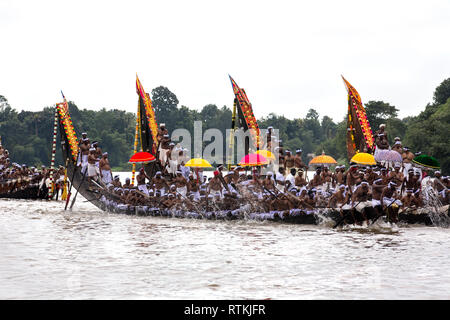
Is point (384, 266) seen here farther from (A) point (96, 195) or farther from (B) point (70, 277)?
(A) point (96, 195)

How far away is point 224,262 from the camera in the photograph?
47.4 feet

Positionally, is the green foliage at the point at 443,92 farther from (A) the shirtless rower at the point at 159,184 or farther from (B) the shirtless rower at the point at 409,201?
(B) the shirtless rower at the point at 409,201

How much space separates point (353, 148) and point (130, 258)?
57.4ft

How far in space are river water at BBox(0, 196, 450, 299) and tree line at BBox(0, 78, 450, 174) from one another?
31655 millimetres

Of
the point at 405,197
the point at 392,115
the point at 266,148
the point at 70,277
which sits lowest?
the point at 70,277

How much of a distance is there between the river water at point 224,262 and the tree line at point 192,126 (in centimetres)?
3166

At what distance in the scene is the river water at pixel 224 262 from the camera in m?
11.2

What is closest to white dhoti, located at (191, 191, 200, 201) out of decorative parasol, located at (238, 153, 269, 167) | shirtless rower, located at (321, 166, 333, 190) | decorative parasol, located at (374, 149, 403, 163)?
decorative parasol, located at (238, 153, 269, 167)

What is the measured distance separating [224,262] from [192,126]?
113905 millimetres

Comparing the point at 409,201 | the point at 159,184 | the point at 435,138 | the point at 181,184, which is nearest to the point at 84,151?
the point at 159,184

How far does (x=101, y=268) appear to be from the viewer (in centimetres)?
1345

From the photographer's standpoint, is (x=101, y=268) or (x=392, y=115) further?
(x=392, y=115)

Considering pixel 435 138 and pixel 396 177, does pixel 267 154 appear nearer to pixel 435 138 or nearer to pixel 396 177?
pixel 396 177

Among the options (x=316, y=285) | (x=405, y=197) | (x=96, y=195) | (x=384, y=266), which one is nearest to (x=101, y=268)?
(x=316, y=285)
